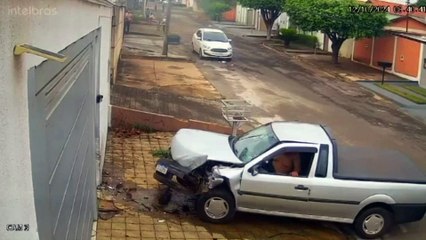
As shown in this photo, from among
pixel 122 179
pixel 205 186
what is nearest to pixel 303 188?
pixel 205 186

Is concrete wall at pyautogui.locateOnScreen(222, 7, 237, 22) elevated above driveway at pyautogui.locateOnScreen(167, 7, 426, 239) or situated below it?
above

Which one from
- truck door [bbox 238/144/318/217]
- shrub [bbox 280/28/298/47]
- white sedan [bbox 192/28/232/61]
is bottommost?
truck door [bbox 238/144/318/217]

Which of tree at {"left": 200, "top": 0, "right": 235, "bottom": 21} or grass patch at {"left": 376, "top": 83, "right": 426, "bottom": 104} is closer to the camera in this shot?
grass patch at {"left": 376, "top": 83, "right": 426, "bottom": 104}

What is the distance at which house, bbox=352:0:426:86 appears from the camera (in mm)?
26133

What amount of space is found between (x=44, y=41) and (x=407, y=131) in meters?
15.6

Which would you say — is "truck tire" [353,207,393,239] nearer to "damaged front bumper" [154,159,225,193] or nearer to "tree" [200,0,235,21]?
"damaged front bumper" [154,159,225,193]

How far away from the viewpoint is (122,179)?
1000 cm

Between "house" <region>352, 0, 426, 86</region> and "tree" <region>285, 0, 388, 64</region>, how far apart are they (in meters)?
1.02

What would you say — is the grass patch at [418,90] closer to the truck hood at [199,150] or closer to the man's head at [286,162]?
the truck hood at [199,150]

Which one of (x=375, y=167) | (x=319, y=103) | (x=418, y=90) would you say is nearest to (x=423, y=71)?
(x=418, y=90)

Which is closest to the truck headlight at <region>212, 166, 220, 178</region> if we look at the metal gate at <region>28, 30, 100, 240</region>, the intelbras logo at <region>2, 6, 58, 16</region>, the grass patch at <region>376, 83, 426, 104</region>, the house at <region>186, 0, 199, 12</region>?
the metal gate at <region>28, 30, 100, 240</region>

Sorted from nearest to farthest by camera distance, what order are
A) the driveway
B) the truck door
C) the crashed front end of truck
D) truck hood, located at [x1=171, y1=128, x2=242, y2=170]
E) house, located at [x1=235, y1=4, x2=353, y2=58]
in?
1. the truck door
2. the crashed front end of truck
3. truck hood, located at [x1=171, y1=128, x2=242, y2=170]
4. the driveway
5. house, located at [x1=235, y1=4, x2=353, y2=58]

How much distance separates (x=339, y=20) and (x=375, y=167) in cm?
2036

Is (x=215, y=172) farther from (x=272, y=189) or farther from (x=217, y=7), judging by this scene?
(x=217, y=7)
